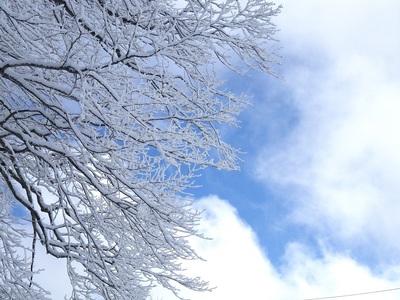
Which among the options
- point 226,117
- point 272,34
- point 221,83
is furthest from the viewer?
point 221,83

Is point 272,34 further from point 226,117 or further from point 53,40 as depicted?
point 53,40

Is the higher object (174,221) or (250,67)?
(250,67)

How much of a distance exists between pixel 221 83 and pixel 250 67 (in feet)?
1.52

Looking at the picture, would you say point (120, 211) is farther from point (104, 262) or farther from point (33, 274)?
point (33, 274)

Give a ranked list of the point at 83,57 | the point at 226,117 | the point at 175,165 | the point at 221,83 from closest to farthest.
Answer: the point at 175,165 < the point at 83,57 < the point at 226,117 < the point at 221,83

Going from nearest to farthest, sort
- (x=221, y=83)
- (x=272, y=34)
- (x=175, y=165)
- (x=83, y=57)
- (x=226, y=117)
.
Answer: (x=175, y=165), (x=83, y=57), (x=226, y=117), (x=272, y=34), (x=221, y=83)

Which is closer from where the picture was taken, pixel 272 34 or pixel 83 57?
pixel 83 57

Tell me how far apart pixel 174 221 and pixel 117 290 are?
1313mm

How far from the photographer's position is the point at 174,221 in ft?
16.8

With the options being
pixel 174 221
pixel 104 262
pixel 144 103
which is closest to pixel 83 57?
pixel 144 103

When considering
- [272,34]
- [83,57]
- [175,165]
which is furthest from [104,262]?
[272,34]

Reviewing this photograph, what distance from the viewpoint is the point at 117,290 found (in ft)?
19.2

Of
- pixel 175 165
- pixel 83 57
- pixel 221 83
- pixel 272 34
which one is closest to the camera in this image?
pixel 175 165

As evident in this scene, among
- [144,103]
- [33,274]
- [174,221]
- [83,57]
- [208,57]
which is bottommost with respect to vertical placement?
[33,274]
